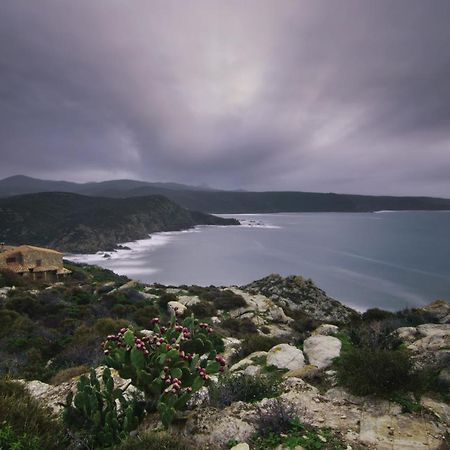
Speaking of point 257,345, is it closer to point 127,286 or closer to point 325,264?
point 127,286

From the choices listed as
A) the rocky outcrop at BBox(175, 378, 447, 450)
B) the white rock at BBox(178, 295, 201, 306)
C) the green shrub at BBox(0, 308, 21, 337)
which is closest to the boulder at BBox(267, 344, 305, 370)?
the rocky outcrop at BBox(175, 378, 447, 450)

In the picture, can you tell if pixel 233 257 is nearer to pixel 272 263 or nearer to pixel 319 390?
pixel 272 263

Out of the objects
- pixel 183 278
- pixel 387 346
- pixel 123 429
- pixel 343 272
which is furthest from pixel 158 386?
pixel 343 272

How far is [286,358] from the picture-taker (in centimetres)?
829

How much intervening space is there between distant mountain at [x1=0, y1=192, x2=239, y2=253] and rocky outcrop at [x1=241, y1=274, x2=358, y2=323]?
7886 cm

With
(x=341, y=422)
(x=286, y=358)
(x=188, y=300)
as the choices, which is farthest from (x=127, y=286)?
(x=341, y=422)

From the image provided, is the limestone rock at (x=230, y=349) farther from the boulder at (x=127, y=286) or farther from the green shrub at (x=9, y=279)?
the green shrub at (x=9, y=279)

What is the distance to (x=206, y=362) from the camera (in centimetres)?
516

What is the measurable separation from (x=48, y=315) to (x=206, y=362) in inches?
574

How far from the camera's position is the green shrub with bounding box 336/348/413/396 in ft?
18.5

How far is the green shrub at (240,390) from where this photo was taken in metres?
5.28

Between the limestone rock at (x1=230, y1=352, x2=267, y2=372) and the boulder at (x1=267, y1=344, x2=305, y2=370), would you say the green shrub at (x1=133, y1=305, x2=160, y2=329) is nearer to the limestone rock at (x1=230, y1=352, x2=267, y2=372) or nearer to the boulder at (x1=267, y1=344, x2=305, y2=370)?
the limestone rock at (x1=230, y1=352, x2=267, y2=372)

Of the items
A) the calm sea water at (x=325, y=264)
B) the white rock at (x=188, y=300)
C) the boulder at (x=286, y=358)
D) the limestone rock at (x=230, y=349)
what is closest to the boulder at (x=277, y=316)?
the white rock at (x=188, y=300)

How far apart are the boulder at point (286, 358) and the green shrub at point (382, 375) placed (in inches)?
84.2
